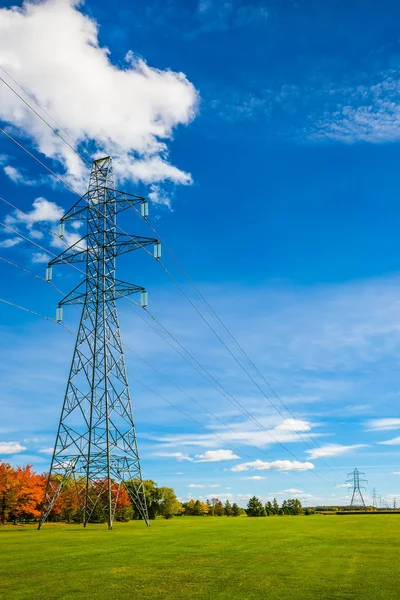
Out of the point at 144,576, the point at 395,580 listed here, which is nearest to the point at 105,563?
the point at 144,576

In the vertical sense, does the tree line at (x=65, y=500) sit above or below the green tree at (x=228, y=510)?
above

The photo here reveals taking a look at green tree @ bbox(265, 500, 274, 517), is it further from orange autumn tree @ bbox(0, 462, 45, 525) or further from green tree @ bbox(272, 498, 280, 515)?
orange autumn tree @ bbox(0, 462, 45, 525)

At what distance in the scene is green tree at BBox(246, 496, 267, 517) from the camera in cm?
13162

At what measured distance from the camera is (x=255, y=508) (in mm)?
133125

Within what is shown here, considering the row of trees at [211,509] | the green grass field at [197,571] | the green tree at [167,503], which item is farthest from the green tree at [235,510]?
the green grass field at [197,571]

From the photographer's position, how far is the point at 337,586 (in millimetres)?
16312

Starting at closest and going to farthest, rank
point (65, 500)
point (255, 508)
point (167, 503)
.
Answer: point (65, 500), point (167, 503), point (255, 508)

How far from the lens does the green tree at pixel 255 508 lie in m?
132

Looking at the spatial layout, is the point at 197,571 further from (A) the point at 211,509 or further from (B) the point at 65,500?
(A) the point at 211,509

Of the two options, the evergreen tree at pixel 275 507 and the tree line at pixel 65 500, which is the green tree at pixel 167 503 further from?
the evergreen tree at pixel 275 507

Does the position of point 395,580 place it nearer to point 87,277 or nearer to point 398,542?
point 398,542

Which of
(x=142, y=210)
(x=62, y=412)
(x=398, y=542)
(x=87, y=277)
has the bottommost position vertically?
(x=398, y=542)

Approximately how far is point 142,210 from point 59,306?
469 inches

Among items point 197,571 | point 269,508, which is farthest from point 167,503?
point 197,571
